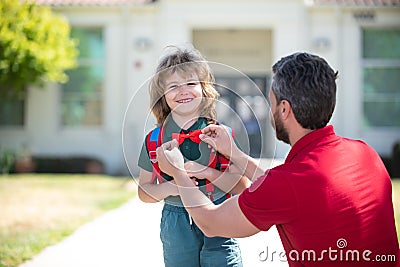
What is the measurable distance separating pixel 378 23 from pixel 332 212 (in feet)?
40.9

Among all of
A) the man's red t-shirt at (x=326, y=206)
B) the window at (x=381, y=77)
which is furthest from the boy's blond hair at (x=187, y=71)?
the window at (x=381, y=77)

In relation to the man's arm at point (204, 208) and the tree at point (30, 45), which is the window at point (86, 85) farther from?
the man's arm at point (204, 208)

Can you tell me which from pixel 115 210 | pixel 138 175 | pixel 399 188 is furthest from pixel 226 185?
pixel 399 188

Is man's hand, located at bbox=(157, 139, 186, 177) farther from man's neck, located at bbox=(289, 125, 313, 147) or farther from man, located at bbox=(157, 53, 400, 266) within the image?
man's neck, located at bbox=(289, 125, 313, 147)

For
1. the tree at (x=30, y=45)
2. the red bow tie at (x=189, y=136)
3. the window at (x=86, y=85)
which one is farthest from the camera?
the window at (x=86, y=85)

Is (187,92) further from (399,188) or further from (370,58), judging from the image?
(370,58)

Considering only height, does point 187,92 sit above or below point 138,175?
above

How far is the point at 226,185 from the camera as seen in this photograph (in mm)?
2412

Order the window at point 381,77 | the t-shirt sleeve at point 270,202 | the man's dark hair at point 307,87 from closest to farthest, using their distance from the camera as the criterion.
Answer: the t-shirt sleeve at point 270,202 < the man's dark hair at point 307,87 < the window at point 381,77

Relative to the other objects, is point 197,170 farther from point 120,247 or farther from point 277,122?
point 120,247

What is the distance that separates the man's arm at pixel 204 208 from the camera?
2025 mm

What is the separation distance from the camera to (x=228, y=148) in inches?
94.0

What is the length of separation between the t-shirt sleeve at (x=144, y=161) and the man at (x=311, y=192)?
0.91 ft

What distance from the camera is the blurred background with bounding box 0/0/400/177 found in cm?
1327
